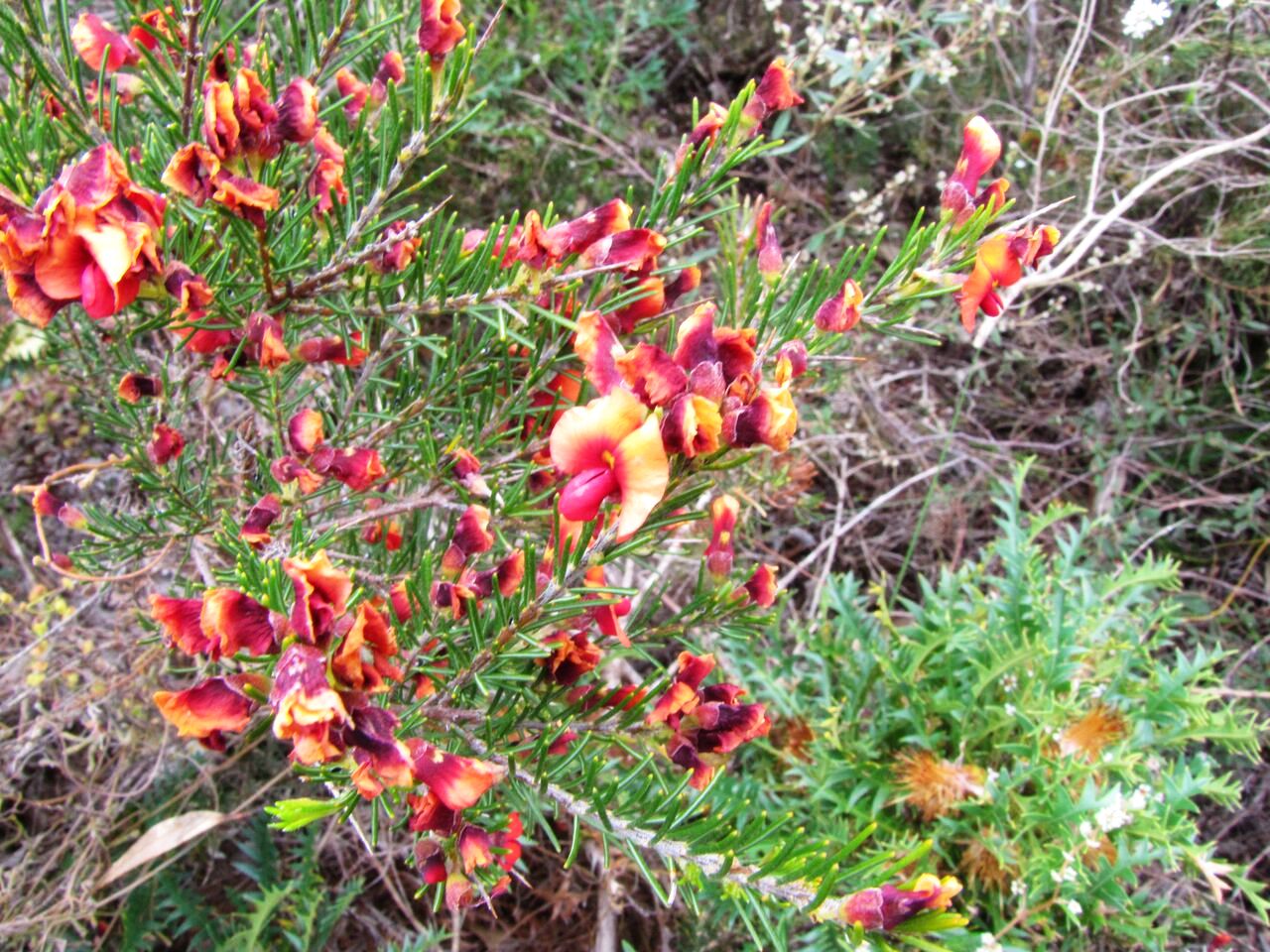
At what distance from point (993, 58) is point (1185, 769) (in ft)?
6.92

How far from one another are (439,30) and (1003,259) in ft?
2.02

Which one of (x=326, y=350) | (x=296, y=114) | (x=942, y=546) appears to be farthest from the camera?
(x=942, y=546)

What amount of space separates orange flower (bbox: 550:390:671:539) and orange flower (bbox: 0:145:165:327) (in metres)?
0.43

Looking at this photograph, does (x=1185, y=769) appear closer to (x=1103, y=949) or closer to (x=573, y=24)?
(x=1103, y=949)

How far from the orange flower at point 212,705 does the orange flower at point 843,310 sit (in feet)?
2.11

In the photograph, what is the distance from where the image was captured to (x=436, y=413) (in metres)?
1.20

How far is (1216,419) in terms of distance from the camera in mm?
2514

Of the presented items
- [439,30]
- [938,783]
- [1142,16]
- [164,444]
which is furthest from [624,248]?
[1142,16]

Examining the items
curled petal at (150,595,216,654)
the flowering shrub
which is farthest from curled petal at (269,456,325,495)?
curled petal at (150,595,216,654)

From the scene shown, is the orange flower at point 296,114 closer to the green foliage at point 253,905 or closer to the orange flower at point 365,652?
the orange flower at point 365,652

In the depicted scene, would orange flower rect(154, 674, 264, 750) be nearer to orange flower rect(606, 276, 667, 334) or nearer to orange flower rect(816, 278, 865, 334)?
orange flower rect(606, 276, 667, 334)

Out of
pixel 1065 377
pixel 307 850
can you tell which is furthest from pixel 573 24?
pixel 307 850

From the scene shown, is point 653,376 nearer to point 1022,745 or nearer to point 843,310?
point 843,310

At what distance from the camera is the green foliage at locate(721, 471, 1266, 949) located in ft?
5.08
